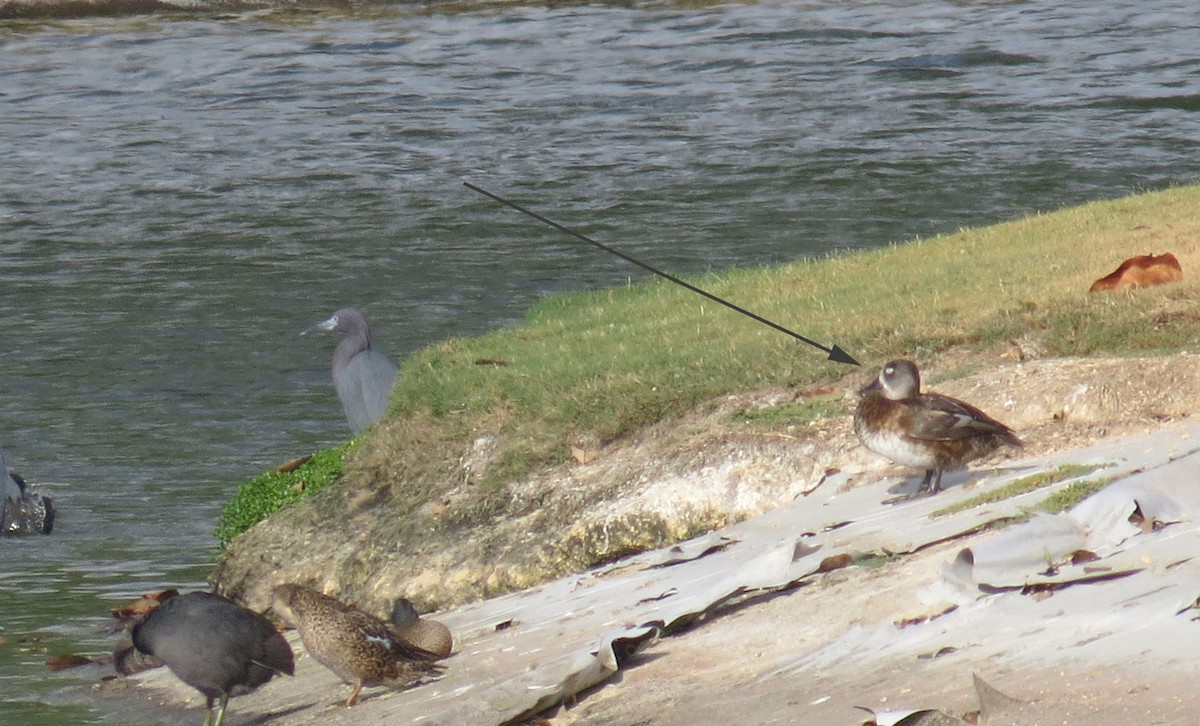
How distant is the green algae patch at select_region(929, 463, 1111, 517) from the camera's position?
7066 mm

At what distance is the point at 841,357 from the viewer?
912 cm

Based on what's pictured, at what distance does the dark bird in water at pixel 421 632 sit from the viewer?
716 cm

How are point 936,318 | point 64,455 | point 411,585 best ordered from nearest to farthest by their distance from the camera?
1. point 411,585
2. point 936,318
3. point 64,455

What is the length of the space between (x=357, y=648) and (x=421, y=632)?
302 mm

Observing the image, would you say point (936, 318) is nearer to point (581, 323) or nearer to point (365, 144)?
point (581, 323)

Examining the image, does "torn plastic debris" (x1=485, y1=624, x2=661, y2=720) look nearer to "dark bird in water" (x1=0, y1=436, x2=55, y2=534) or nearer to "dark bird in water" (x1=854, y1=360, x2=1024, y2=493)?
"dark bird in water" (x1=854, y1=360, x2=1024, y2=493)

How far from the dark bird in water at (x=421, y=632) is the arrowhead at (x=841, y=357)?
8.92 feet

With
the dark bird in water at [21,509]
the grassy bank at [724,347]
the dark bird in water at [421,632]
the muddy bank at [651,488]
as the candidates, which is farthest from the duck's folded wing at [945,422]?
the dark bird in water at [21,509]

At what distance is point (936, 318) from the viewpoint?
9.41m

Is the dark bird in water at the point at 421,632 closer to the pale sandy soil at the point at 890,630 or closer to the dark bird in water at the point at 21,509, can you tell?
the pale sandy soil at the point at 890,630

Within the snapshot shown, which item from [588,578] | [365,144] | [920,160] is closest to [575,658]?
[588,578]

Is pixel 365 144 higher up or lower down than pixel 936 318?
lower down

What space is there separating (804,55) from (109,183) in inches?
418

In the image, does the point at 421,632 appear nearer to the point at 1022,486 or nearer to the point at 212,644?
the point at 212,644
